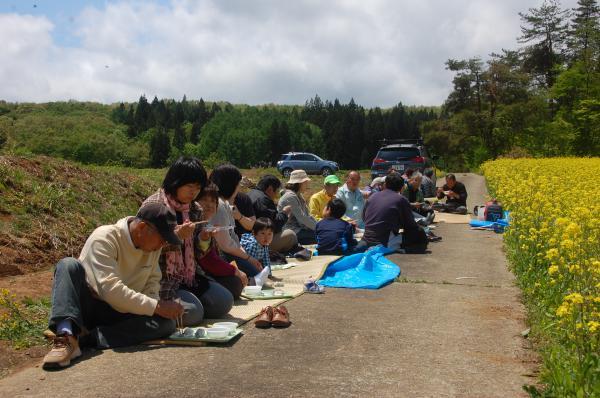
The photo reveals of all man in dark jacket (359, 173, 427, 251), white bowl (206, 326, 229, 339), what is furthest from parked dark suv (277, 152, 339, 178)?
white bowl (206, 326, 229, 339)

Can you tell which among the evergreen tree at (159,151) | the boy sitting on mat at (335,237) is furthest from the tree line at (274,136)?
the boy sitting on mat at (335,237)

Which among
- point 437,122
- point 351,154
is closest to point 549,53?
point 437,122

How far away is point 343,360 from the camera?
3896 millimetres

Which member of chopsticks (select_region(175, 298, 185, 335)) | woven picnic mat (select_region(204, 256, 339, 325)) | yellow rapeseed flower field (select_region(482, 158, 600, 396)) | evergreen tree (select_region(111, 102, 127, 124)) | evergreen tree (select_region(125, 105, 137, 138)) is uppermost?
evergreen tree (select_region(111, 102, 127, 124))

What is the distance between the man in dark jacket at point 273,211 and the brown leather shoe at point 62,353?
167 inches

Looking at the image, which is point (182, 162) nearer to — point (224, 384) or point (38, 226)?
point (224, 384)

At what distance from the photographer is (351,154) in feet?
280

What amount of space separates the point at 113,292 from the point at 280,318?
130cm

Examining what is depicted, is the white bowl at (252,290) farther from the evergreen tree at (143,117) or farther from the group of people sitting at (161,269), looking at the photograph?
the evergreen tree at (143,117)

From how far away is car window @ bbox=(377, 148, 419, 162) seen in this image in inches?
797

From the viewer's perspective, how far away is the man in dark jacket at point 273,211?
7996 millimetres

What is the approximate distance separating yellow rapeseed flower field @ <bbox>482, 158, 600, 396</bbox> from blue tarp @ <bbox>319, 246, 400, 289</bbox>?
138 centimetres

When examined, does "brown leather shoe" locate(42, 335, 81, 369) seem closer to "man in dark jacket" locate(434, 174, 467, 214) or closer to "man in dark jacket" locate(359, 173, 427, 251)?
"man in dark jacket" locate(359, 173, 427, 251)

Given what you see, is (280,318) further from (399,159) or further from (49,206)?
(399,159)
